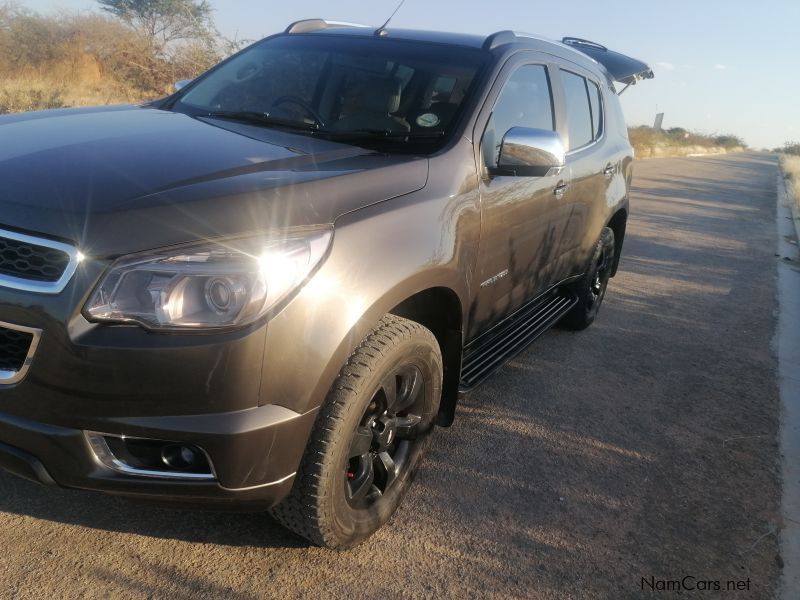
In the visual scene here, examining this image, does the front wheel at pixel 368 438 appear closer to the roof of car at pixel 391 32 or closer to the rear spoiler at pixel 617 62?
the roof of car at pixel 391 32

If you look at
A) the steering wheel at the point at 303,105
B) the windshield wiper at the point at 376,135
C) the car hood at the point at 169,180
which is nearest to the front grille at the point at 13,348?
the car hood at the point at 169,180

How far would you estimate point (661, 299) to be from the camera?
21.4ft

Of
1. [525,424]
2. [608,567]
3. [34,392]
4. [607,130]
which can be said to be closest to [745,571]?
[608,567]

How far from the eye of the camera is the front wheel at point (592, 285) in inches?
189

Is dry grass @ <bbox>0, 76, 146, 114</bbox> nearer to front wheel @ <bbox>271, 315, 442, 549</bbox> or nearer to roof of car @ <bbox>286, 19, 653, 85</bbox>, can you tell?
roof of car @ <bbox>286, 19, 653, 85</bbox>

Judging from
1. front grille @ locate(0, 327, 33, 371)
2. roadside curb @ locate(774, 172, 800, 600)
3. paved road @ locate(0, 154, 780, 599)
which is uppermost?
front grille @ locate(0, 327, 33, 371)

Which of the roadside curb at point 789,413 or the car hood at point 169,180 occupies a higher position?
the car hood at point 169,180

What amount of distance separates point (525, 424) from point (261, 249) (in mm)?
2187

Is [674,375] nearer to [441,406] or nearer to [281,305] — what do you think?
[441,406]

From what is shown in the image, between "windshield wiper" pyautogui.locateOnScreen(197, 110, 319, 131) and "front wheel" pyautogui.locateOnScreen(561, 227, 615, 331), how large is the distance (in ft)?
8.18

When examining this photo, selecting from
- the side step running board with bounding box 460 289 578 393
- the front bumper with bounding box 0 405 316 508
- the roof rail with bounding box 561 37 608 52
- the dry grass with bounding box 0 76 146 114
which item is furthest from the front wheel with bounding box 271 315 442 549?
the dry grass with bounding box 0 76 146 114

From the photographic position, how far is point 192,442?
71.8 inches

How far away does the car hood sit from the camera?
180 cm

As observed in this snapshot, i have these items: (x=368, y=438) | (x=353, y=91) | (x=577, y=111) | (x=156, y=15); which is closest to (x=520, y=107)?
(x=353, y=91)
